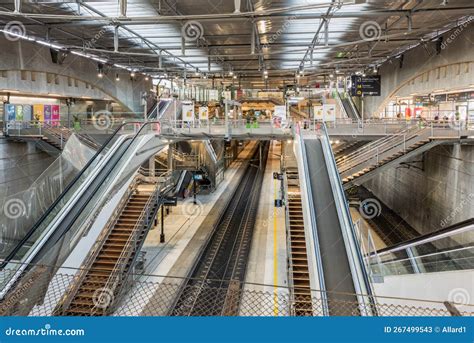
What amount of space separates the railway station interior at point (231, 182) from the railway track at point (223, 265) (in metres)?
0.08

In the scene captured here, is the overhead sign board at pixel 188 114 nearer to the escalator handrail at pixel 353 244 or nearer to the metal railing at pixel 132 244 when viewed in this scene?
the metal railing at pixel 132 244

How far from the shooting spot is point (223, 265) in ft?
39.2

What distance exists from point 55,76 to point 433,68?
18.0 meters

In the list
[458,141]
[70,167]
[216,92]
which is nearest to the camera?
[70,167]

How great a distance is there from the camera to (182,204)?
772 inches

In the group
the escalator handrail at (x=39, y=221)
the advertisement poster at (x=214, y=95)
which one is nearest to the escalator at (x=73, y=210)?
the escalator handrail at (x=39, y=221)

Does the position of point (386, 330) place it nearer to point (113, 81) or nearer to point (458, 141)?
point (458, 141)

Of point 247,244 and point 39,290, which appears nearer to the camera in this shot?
point 39,290

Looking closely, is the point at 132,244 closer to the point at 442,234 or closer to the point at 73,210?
the point at 73,210

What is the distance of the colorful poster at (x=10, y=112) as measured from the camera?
14.9m

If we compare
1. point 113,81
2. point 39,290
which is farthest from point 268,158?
point 39,290

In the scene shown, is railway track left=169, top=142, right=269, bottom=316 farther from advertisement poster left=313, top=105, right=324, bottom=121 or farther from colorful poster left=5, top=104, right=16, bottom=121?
colorful poster left=5, top=104, right=16, bottom=121

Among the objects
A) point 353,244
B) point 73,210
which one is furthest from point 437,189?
point 73,210

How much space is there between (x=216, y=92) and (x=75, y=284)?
28483 mm
